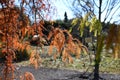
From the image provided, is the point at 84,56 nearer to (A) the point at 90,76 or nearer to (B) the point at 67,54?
(A) the point at 90,76

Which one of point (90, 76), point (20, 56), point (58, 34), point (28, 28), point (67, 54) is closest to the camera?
Result: point (58, 34)

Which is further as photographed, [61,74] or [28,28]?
[61,74]

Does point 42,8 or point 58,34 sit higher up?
point 42,8

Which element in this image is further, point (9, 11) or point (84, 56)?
point (84, 56)

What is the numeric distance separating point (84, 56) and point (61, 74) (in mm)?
5402

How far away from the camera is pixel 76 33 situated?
51.9 feet

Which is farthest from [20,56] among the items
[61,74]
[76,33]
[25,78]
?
[25,78]

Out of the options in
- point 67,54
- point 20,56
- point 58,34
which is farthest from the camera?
point 20,56

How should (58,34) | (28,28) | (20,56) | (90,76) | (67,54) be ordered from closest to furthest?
(58,34)
(67,54)
(28,28)
(90,76)
(20,56)

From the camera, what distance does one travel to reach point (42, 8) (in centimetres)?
355

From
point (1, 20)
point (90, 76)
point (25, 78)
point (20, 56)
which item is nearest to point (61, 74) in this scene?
point (90, 76)

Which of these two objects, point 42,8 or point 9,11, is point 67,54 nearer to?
point 42,8

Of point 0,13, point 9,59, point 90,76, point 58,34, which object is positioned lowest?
point 90,76

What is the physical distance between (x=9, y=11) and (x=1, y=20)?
0.14 meters
